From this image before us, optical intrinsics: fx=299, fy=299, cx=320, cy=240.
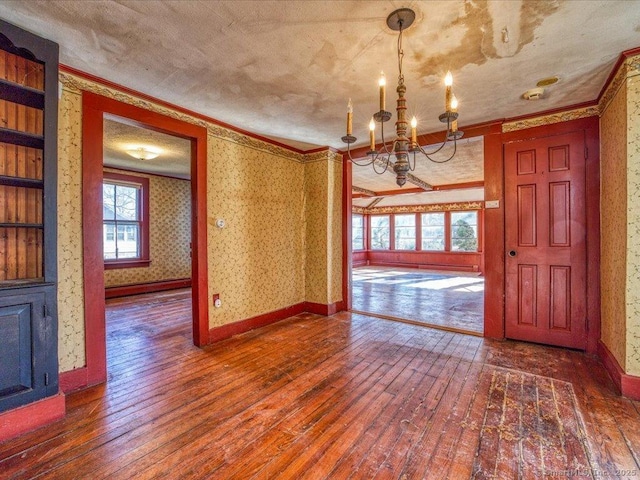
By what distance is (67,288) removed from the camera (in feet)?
7.68

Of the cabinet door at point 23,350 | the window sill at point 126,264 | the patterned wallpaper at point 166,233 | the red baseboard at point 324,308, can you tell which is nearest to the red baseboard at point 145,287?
the patterned wallpaper at point 166,233

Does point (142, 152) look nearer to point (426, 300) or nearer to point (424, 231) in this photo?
point (426, 300)

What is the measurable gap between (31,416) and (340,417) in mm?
1950

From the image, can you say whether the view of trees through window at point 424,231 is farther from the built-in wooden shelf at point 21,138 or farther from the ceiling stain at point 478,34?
the built-in wooden shelf at point 21,138

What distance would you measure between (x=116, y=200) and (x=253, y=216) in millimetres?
3997

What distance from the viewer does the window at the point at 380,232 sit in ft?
39.4

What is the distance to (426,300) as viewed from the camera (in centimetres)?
555

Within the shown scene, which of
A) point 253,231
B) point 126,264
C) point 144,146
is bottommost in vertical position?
point 126,264

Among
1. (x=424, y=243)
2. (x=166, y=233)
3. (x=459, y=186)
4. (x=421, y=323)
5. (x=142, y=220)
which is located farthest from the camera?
(x=424, y=243)

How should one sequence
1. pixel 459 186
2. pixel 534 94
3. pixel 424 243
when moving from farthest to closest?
pixel 424 243 < pixel 459 186 < pixel 534 94

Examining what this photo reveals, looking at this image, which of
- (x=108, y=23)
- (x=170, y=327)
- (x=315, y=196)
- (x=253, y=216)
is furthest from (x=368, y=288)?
(x=108, y=23)

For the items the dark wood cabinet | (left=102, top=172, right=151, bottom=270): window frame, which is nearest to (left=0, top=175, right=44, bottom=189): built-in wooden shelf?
the dark wood cabinet

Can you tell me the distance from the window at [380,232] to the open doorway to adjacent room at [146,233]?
752 centimetres

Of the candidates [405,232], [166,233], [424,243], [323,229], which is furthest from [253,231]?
[405,232]
